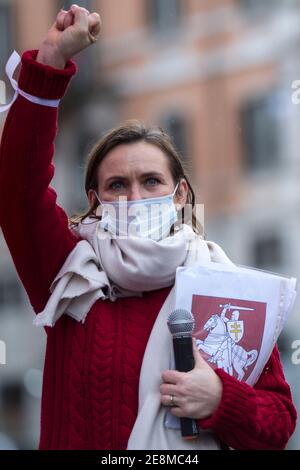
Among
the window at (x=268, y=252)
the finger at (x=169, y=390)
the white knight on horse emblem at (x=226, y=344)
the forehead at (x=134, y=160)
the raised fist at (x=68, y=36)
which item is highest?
the raised fist at (x=68, y=36)

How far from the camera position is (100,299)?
3385 mm

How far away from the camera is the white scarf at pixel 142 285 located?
3.20 m

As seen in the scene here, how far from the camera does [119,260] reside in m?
3.37

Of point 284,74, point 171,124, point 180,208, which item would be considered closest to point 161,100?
point 171,124

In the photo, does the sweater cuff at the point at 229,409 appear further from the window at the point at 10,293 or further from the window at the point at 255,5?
the window at the point at 10,293

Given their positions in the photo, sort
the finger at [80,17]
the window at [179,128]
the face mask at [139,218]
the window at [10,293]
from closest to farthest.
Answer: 1. the finger at [80,17]
2. the face mask at [139,218]
3. the window at [179,128]
4. the window at [10,293]

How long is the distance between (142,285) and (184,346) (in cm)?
27

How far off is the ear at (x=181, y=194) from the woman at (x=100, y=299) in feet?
0.33

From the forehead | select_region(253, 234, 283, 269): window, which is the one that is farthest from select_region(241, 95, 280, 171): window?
the forehead

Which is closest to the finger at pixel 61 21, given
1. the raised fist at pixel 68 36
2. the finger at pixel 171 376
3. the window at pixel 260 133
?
the raised fist at pixel 68 36

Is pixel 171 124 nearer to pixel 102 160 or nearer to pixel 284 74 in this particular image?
pixel 284 74

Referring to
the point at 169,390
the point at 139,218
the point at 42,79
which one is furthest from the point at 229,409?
the point at 42,79

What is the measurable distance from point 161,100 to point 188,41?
1385mm
